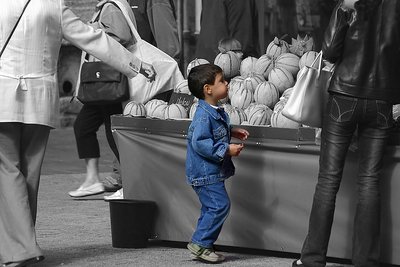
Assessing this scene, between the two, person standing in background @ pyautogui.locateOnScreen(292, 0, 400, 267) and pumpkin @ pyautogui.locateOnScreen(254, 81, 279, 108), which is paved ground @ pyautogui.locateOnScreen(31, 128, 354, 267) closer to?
person standing in background @ pyautogui.locateOnScreen(292, 0, 400, 267)

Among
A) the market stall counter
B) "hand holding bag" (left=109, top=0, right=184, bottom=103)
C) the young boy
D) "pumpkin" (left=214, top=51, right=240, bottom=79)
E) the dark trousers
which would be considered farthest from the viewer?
the dark trousers

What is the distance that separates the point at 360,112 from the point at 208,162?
1.06 meters

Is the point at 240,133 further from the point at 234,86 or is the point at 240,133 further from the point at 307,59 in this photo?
the point at 307,59

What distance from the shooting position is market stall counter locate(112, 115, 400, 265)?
6.61 m

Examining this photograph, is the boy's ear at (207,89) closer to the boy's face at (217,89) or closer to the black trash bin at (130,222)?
the boy's face at (217,89)

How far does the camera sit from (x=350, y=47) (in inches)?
244

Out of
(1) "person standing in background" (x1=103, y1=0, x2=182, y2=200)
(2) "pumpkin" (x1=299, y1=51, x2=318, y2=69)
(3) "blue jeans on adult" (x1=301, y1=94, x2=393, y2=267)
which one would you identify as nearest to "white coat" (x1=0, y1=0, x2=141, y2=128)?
(3) "blue jeans on adult" (x1=301, y1=94, x2=393, y2=267)

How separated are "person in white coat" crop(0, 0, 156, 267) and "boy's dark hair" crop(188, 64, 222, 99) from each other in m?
0.85

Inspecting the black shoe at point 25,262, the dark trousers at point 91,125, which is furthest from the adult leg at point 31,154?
the dark trousers at point 91,125

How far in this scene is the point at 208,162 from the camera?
678 cm

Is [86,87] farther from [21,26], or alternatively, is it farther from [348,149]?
[348,149]

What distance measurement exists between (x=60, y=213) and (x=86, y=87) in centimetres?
111

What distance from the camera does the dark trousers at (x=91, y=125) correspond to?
31.6 ft

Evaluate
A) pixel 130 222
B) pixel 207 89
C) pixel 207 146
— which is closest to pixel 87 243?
pixel 130 222
